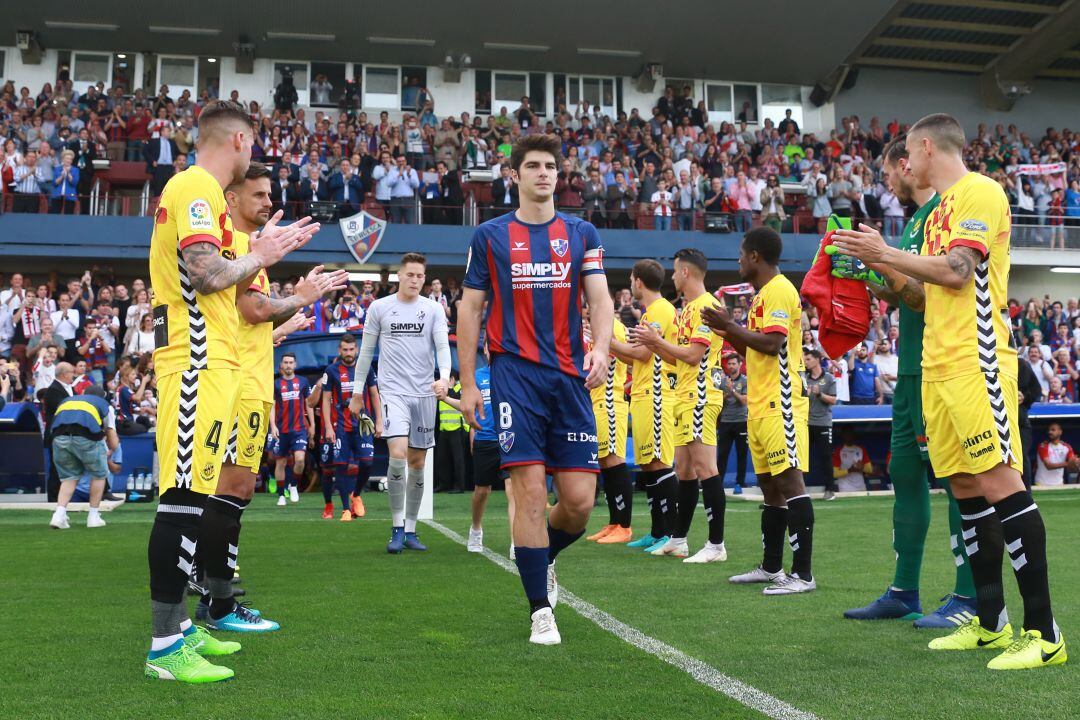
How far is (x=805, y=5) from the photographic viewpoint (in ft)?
106

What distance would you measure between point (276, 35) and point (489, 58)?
22.6ft

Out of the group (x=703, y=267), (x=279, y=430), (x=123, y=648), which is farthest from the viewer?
(x=279, y=430)

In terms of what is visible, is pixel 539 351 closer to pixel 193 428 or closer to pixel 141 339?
pixel 193 428

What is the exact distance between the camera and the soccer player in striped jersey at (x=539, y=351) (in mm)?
4965

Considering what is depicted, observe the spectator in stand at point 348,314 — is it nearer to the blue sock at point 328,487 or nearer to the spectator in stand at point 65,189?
the blue sock at point 328,487

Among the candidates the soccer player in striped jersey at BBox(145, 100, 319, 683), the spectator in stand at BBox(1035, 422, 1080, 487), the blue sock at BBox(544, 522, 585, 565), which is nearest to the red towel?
the blue sock at BBox(544, 522, 585, 565)

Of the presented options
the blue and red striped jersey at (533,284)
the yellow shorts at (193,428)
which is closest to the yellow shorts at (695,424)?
the blue and red striped jersey at (533,284)

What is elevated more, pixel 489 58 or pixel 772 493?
pixel 489 58

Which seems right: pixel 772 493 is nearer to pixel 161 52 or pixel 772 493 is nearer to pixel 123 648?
pixel 123 648

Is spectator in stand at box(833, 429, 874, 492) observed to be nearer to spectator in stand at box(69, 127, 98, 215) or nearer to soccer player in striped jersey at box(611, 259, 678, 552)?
soccer player in striped jersey at box(611, 259, 678, 552)

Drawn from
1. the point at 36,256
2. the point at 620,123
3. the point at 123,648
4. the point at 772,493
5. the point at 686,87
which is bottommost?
the point at 123,648

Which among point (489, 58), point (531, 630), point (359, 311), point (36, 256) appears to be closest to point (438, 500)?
point (359, 311)

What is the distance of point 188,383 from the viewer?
4281 mm

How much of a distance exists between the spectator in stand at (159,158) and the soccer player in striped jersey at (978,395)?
72.5ft
